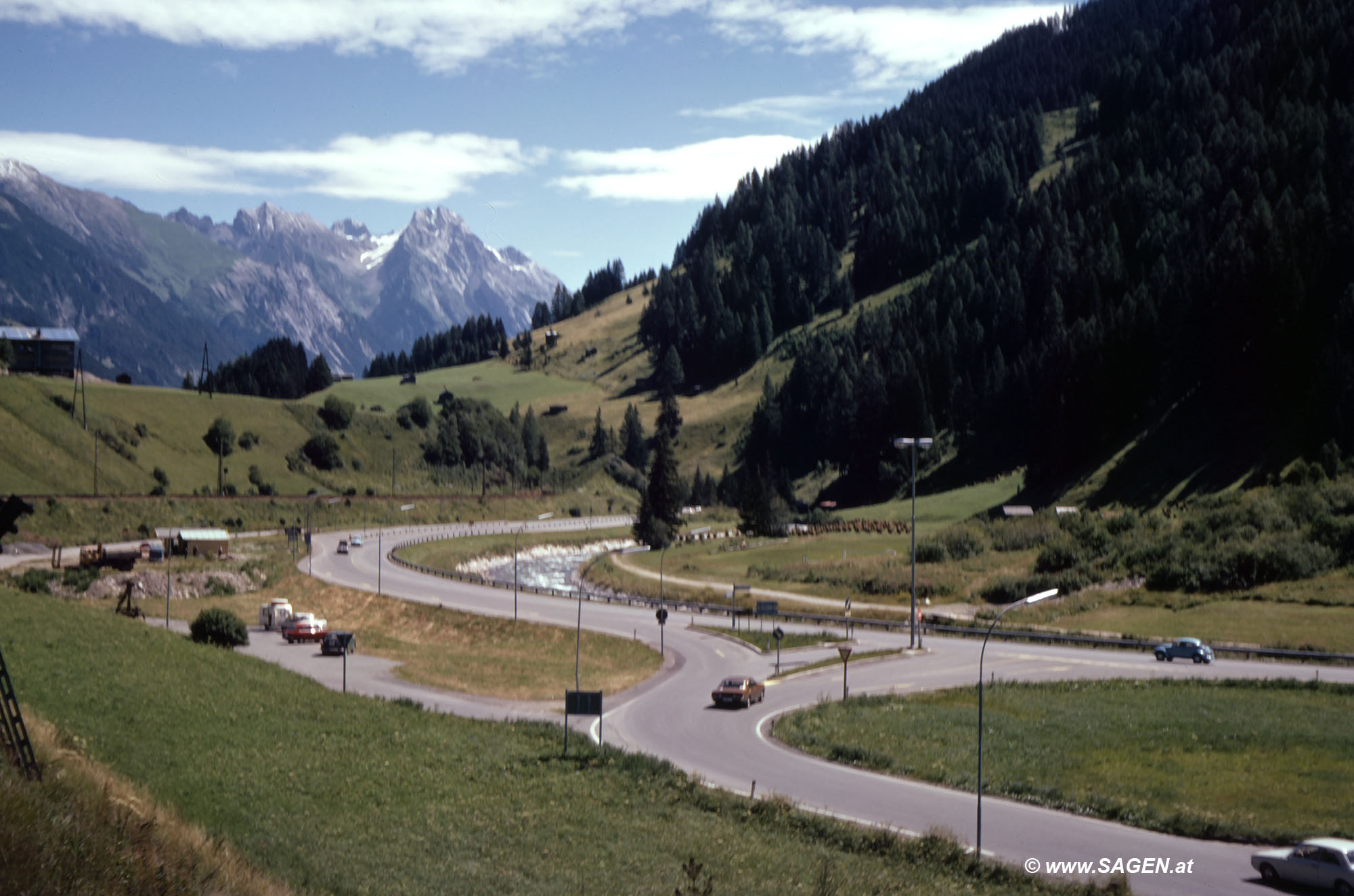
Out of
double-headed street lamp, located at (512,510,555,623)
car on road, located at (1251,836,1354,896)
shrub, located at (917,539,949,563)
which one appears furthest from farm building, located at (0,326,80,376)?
car on road, located at (1251,836,1354,896)

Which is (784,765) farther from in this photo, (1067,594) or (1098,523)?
(1098,523)

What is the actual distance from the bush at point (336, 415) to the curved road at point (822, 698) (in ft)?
318

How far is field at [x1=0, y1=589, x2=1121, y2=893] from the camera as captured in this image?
21766mm

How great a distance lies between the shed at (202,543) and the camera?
310ft

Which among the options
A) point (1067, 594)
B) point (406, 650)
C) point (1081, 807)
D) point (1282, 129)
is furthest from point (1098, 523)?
point (1282, 129)

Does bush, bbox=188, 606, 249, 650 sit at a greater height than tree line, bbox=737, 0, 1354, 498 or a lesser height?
lesser

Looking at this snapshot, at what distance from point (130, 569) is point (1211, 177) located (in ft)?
456

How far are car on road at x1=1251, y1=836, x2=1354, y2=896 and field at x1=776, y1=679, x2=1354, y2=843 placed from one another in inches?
134

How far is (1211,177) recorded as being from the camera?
463 ft

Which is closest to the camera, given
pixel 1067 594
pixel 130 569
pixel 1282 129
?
pixel 1067 594

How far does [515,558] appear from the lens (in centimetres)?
9544

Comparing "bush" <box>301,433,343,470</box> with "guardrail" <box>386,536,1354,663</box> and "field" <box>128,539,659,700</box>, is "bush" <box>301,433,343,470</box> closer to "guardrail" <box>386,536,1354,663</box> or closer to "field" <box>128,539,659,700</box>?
"guardrail" <box>386,536,1354,663</box>

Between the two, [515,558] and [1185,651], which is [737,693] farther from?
[515,558]

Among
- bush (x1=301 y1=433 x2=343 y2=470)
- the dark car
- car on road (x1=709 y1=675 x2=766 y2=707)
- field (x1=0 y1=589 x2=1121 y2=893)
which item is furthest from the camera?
bush (x1=301 y1=433 x2=343 y2=470)
